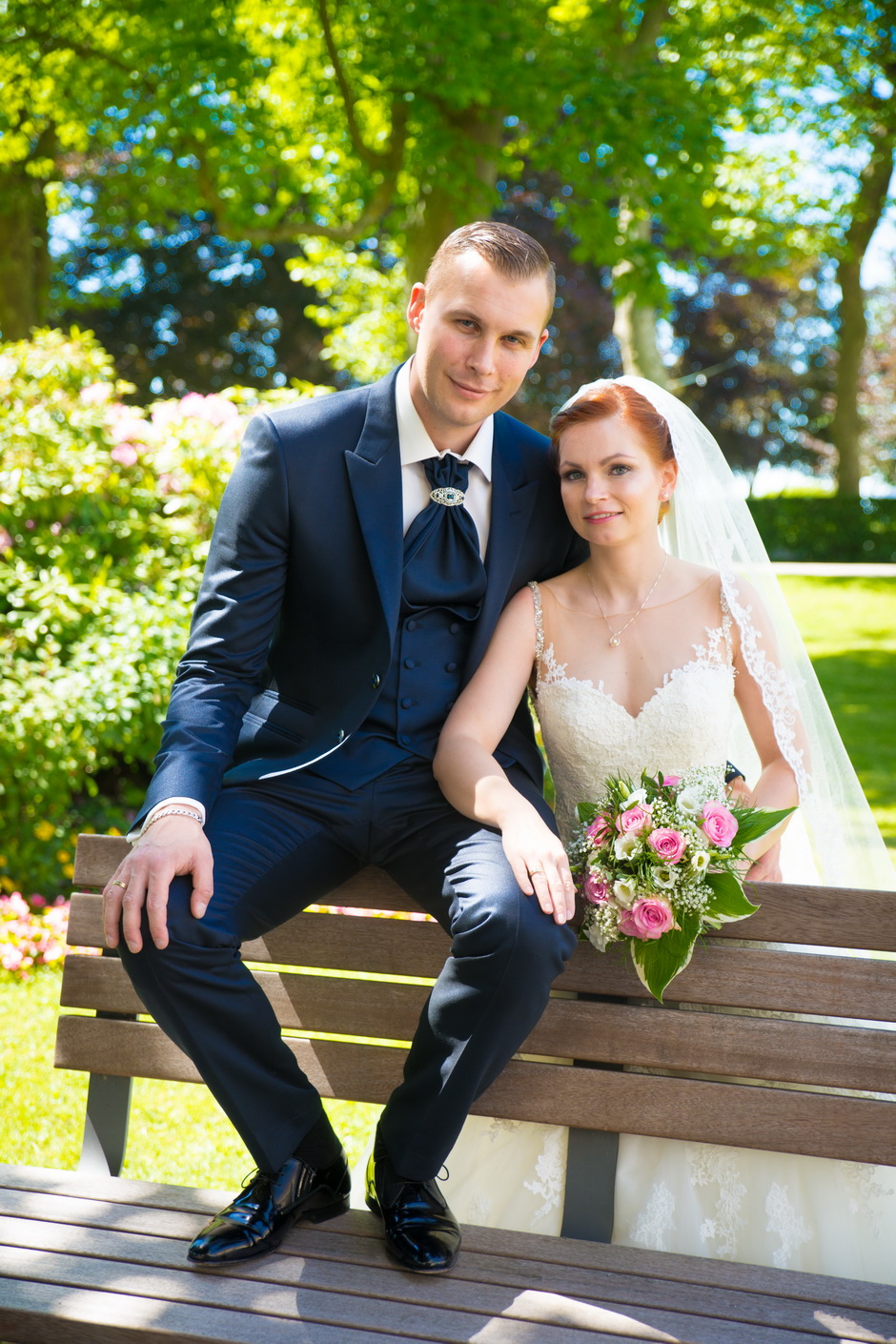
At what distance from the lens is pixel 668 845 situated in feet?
7.64

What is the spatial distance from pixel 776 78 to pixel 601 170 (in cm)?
751

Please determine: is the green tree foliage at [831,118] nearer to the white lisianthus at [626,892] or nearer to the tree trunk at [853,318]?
the tree trunk at [853,318]

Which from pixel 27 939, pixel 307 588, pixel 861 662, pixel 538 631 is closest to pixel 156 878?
pixel 307 588

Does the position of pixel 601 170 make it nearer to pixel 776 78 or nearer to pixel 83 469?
pixel 83 469

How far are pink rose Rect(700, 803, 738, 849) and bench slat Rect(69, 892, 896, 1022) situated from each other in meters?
0.25

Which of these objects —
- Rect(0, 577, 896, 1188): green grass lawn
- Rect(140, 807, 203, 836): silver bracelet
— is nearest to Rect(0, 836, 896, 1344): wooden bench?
Rect(140, 807, 203, 836): silver bracelet

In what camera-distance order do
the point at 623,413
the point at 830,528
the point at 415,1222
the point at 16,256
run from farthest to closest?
1. the point at 830,528
2. the point at 16,256
3. the point at 623,413
4. the point at 415,1222

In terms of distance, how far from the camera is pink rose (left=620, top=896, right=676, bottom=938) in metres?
2.29

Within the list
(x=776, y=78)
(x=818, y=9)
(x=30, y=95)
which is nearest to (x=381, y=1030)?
(x=30, y=95)

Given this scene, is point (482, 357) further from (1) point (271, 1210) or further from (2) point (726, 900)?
(1) point (271, 1210)

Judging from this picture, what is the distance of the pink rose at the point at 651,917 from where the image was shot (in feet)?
7.52

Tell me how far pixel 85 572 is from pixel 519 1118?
4.01 meters

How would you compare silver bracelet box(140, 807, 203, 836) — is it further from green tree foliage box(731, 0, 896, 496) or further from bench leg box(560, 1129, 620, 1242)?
green tree foliage box(731, 0, 896, 496)

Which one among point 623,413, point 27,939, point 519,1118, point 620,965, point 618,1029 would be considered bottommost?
point 27,939
